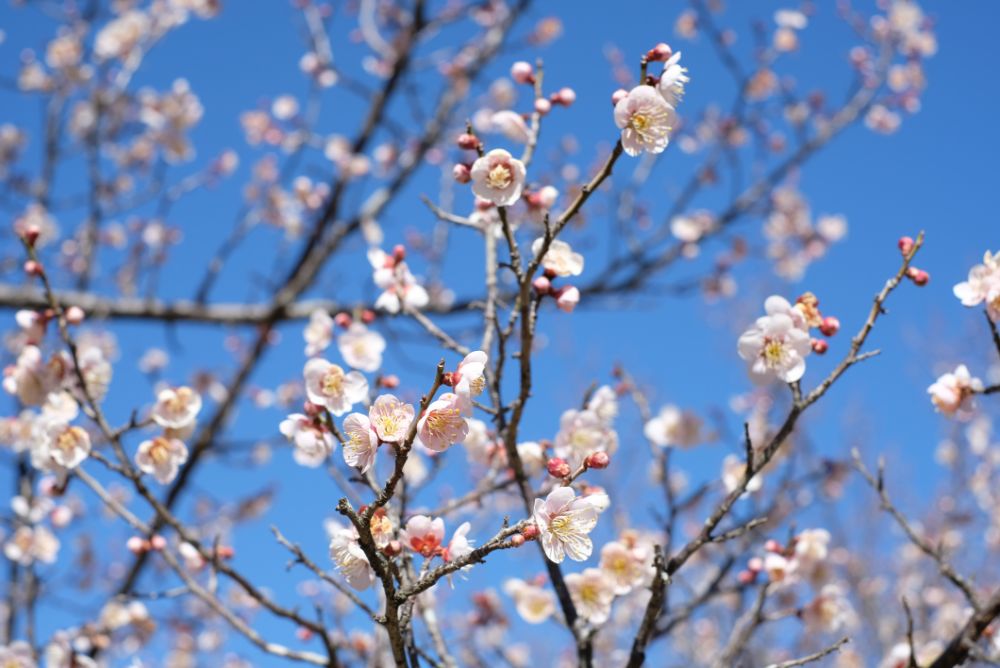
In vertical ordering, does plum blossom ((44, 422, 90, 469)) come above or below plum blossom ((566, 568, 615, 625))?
above

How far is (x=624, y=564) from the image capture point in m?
2.08

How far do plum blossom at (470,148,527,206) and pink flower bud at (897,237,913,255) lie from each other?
32.9 inches

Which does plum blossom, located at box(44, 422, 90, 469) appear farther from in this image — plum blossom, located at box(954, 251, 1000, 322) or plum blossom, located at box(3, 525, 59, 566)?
plum blossom, located at box(954, 251, 1000, 322)

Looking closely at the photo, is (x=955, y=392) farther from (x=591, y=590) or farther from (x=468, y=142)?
(x=468, y=142)

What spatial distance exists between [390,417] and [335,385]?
63 centimetres

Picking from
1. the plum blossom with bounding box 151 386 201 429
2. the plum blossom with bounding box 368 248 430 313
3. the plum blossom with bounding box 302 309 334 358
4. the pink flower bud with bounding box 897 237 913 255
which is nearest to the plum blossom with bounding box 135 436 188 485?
the plum blossom with bounding box 151 386 201 429

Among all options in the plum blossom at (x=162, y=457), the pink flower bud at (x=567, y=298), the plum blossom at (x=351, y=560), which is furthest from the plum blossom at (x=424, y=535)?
the plum blossom at (x=162, y=457)

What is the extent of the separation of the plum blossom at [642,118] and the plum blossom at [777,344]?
0.47m

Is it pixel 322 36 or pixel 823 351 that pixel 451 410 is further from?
pixel 322 36

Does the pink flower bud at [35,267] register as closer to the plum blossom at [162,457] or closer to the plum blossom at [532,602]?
the plum blossom at [162,457]

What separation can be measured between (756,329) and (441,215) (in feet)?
2.58

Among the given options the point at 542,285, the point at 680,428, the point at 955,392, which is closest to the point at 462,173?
the point at 542,285

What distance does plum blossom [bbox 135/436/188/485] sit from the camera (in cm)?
218

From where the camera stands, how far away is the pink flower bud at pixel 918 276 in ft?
5.79
